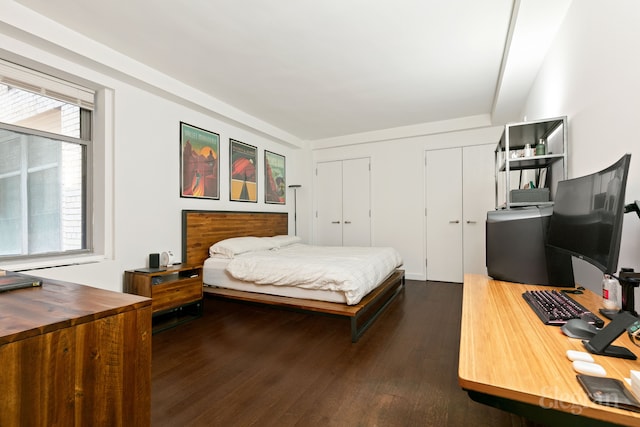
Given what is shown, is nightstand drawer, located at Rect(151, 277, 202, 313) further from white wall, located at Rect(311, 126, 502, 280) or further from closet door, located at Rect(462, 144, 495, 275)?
closet door, located at Rect(462, 144, 495, 275)

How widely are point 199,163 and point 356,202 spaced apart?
2829mm

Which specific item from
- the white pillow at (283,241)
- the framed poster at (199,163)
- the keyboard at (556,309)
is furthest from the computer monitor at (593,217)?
the framed poster at (199,163)

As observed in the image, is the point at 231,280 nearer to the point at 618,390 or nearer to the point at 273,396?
the point at 273,396

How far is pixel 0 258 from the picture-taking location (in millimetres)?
2277

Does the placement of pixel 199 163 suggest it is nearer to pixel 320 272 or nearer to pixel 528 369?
pixel 320 272

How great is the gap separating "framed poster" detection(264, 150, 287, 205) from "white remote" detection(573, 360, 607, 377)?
459cm

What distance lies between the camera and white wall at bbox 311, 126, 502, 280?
4.90 m

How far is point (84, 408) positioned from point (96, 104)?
9.71ft

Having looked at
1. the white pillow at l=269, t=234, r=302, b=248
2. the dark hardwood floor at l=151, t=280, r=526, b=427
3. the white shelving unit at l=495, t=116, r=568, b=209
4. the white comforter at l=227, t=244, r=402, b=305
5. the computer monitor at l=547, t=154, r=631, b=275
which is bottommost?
the dark hardwood floor at l=151, t=280, r=526, b=427

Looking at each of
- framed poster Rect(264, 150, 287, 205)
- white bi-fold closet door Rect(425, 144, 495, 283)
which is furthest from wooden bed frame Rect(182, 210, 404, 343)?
white bi-fold closet door Rect(425, 144, 495, 283)

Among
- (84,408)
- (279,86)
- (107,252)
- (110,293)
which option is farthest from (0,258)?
(279,86)

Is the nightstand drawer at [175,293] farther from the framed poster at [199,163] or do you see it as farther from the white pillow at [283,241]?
the white pillow at [283,241]

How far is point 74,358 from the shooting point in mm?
849

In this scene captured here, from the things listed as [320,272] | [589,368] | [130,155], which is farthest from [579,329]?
[130,155]
